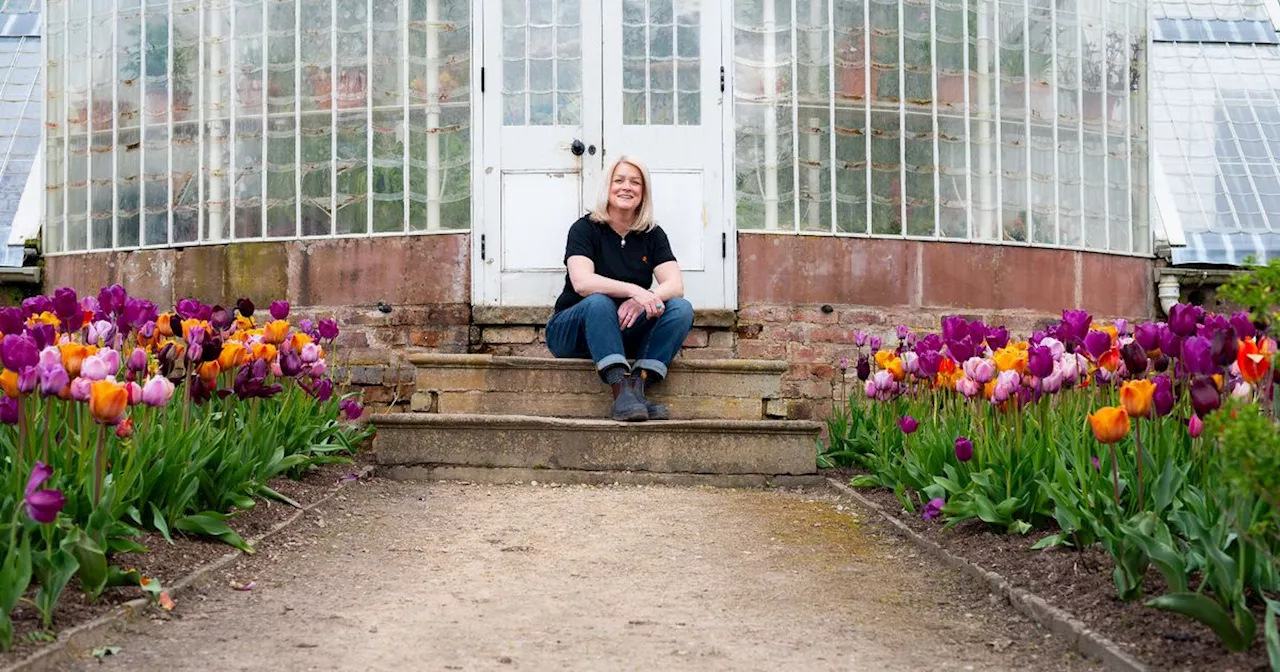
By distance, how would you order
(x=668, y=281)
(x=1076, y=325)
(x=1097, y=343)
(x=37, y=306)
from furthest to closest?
(x=668, y=281) < (x=37, y=306) < (x=1076, y=325) < (x=1097, y=343)

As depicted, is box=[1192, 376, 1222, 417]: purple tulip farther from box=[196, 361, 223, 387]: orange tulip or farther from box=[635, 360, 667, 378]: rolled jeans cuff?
box=[635, 360, 667, 378]: rolled jeans cuff

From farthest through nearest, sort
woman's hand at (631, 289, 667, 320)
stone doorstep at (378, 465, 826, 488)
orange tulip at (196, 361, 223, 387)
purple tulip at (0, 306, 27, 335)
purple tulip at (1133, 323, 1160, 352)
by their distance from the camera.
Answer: woman's hand at (631, 289, 667, 320)
stone doorstep at (378, 465, 826, 488)
orange tulip at (196, 361, 223, 387)
purple tulip at (0, 306, 27, 335)
purple tulip at (1133, 323, 1160, 352)

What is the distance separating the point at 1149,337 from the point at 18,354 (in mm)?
3116

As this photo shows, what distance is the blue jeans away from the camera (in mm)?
6598

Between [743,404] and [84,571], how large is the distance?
409 centimetres

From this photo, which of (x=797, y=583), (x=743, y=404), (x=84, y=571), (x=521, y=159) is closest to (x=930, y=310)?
(x=743, y=404)

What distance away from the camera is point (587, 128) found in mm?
8180

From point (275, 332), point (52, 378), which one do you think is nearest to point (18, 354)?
point (52, 378)

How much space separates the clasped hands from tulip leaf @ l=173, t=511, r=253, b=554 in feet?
8.17

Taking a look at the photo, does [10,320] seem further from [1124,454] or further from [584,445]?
[1124,454]

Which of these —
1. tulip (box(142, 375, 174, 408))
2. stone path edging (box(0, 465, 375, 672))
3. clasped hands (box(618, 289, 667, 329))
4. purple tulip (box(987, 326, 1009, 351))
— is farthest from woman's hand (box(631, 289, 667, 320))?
tulip (box(142, 375, 174, 408))

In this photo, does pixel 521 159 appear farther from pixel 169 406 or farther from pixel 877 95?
pixel 169 406

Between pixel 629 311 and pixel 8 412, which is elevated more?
pixel 629 311

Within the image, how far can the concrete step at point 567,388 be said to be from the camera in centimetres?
702
